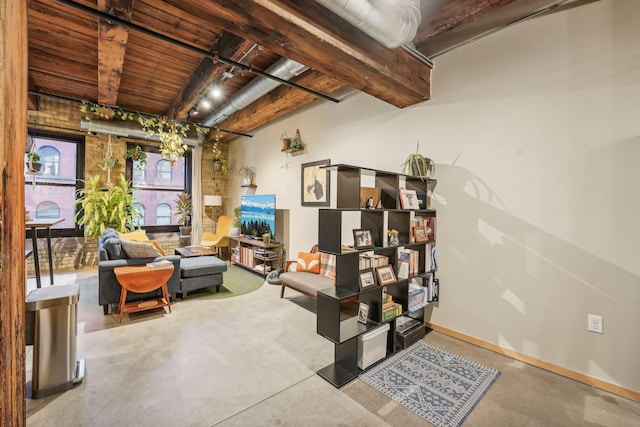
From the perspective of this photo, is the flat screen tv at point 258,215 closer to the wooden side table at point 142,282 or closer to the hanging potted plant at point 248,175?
the hanging potted plant at point 248,175

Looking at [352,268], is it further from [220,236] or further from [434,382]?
[220,236]

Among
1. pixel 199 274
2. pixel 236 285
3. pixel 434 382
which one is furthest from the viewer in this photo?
pixel 236 285

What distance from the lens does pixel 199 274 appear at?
3.78 meters

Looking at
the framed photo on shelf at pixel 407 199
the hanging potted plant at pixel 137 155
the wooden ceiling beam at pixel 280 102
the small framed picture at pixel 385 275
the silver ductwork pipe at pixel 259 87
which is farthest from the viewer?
the hanging potted plant at pixel 137 155

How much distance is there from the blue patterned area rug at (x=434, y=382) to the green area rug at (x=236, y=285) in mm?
2489

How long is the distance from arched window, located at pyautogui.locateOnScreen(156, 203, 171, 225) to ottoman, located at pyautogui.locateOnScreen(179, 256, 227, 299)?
285cm

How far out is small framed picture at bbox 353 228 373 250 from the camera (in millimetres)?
2148

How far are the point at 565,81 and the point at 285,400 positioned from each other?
3.24 metres

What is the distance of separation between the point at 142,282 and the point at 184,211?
3519mm

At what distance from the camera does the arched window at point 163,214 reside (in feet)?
20.5

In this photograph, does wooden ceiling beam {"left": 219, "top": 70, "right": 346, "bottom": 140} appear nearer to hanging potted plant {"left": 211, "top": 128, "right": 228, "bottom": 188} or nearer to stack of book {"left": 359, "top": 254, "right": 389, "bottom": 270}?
hanging potted plant {"left": 211, "top": 128, "right": 228, "bottom": 188}

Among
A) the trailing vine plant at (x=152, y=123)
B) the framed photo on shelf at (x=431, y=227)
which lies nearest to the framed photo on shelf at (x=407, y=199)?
the framed photo on shelf at (x=431, y=227)

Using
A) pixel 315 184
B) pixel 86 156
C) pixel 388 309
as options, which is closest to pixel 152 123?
pixel 86 156

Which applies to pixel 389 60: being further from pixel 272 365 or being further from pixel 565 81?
pixel 272 365
